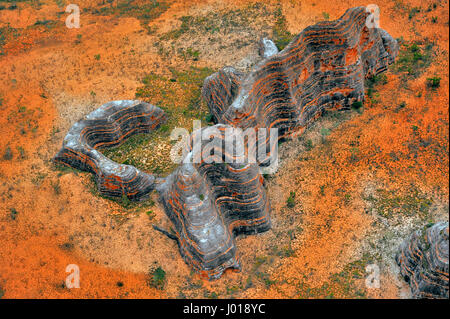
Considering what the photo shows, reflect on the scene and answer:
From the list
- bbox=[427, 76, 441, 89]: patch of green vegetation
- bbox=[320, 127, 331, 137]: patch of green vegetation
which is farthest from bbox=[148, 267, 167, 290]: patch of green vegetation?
bbox=[427, 76, 441, 89]: patch of green vegetation

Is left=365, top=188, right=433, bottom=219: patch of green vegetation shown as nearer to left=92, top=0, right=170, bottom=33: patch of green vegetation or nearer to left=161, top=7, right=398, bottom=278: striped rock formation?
left=161, top=7, right=398, bottom=278: striped rock formation

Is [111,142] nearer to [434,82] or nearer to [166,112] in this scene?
[166,112]

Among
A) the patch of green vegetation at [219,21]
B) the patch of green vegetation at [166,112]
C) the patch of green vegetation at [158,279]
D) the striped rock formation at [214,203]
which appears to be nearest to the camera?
the striped rock formation at [214,203]

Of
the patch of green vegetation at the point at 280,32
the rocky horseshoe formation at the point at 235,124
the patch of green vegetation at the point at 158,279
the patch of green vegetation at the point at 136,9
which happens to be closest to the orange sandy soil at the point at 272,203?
the patch of green vegetation at the point at 158,279

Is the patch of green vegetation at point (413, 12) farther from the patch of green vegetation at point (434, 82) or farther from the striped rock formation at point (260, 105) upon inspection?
the patch of green vegetation at point (434, 82)

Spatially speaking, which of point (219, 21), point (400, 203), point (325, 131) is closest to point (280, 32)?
point (219, 21)

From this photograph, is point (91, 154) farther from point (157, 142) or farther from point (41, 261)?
point (41, 261)
